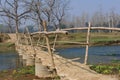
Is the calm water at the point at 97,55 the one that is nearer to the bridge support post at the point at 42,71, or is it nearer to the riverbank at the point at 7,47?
the bridge support post at the point at 42,71

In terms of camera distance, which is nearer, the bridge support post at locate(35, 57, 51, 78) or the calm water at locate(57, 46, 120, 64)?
the bridge support post at locate(35, 57, 51, 78)

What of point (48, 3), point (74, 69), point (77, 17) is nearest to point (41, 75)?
point (74, 69)

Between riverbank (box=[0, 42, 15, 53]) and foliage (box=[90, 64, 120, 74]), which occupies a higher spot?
foliage (box=[90, 64, 120, 74])

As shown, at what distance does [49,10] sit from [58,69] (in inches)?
1432

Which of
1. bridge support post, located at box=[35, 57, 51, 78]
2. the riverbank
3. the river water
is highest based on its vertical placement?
bridge support post, located at box=[35, 57, 51, 78]

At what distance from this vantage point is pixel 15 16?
130ft

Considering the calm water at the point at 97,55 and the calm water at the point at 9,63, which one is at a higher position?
the calm water at the point at 97,55

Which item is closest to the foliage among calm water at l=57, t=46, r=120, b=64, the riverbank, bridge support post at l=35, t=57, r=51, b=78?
bridge support post at l=35, t=57, r=51, b=78

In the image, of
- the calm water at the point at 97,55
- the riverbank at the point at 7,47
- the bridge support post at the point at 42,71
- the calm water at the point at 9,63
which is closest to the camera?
the bridge support post at the point at 42,71

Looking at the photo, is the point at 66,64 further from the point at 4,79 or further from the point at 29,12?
the point at 29,12

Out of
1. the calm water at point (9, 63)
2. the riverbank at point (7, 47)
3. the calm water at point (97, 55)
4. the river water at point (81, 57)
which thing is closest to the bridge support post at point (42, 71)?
the river water at point (81, 57)

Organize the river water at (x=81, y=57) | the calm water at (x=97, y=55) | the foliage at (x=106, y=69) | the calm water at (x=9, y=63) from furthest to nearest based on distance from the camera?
the calm water at (x=97, y=55), the river water at (x=81, y=57), the calm water at (x=9, y=63), the foliage at (x=106, y=69)

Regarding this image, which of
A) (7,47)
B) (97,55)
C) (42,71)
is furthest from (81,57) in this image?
(7,47)

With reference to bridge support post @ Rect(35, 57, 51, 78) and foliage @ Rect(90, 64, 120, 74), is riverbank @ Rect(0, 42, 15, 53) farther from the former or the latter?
foliage @ Rect(90, 64, 120, 74)
